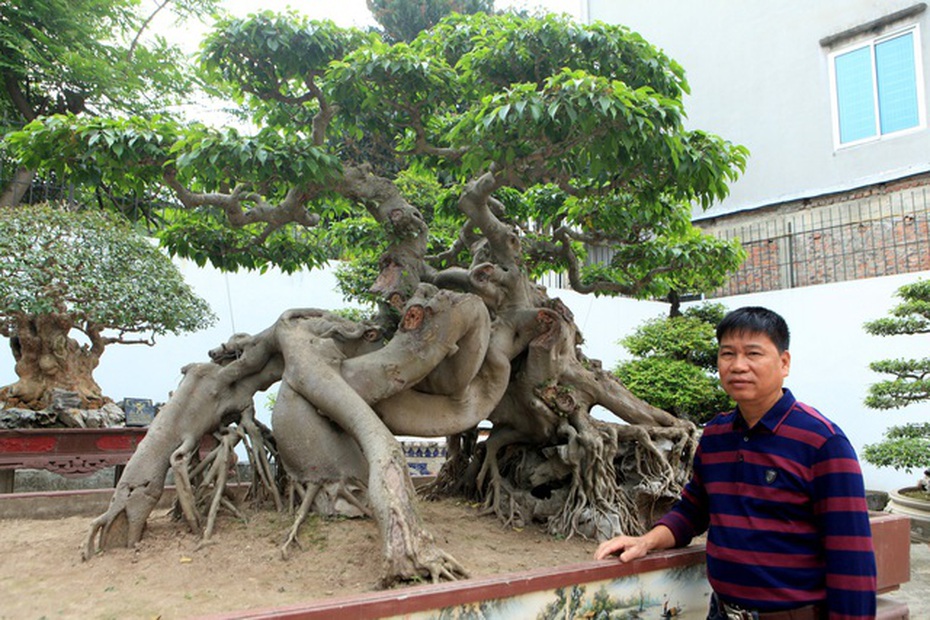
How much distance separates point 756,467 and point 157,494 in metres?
2.63

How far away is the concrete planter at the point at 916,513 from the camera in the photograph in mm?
5773

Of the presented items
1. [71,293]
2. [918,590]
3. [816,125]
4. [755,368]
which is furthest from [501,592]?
[816,125]

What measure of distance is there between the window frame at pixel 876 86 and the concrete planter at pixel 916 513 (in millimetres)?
5287

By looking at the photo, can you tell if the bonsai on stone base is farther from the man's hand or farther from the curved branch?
the curved branch

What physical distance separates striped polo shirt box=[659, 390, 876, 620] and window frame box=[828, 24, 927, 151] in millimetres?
9191

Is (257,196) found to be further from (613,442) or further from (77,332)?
(77,332)

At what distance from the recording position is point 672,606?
250 centimetres

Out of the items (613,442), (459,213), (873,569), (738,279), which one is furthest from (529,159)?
(738,279)

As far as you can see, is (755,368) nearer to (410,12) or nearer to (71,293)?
(71,293)

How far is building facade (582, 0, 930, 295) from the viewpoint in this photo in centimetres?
868

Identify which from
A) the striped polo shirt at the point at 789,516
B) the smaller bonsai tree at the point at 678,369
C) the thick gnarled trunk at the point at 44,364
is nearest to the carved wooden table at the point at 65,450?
the thick gnarled trunk at the point at 44,364

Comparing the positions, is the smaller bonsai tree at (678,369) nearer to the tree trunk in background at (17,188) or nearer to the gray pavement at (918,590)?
the gray pavement at (918,590)

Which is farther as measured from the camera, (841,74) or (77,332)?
(841,74)

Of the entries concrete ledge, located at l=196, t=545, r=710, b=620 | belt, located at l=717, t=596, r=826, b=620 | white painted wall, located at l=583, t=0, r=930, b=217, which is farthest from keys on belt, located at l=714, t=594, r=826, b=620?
white painted wall, located at l=583, t=0, r=930, b=217
